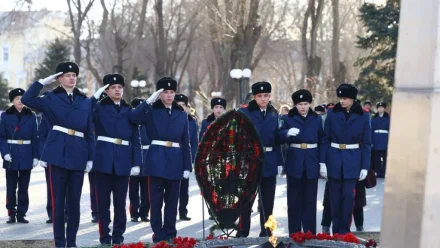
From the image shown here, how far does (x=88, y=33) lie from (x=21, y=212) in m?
30.0

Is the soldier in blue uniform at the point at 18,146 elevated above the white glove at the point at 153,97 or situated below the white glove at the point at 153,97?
below

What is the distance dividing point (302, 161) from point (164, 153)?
1793mm

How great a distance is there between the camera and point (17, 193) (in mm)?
13992

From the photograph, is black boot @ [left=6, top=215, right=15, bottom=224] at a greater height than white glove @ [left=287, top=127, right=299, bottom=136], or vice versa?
white glove @ [left=287, top=127, right=299, bottom=136]

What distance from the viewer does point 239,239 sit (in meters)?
9.21

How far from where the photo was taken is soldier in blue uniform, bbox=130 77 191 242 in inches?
422

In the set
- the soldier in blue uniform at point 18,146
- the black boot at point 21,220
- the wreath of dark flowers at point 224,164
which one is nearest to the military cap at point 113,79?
the wreath of dark flowers at point 224,164

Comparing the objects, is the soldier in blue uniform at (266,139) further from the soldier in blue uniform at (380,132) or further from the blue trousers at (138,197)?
the soldier in blue uniform at (380,132)

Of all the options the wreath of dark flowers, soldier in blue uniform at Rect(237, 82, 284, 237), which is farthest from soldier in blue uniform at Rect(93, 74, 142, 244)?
soldier in blue uniform at Rect(237, 82, 284, 237)

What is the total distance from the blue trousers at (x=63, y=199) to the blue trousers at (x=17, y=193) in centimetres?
359

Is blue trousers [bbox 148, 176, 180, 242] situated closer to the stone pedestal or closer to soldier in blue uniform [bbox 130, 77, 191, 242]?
soldier in blue uniform [bbox 130, 77, 191, 242]

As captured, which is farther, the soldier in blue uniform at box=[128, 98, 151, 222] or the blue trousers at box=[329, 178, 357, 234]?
the soldier in blue uniform at box=[128, 98, 151, 222]

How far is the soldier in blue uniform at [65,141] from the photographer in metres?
10.1

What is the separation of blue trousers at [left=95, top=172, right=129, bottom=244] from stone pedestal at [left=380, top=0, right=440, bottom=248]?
557cm
